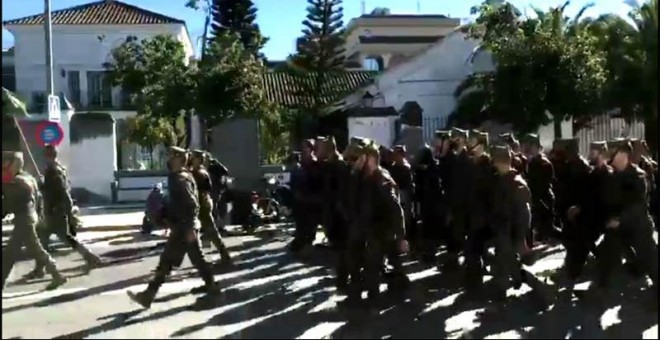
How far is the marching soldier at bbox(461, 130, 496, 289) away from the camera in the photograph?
941 cm

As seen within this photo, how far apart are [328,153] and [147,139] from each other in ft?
61.9

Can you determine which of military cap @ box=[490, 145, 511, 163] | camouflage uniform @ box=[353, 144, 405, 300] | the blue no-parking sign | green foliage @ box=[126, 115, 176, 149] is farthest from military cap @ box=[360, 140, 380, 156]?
green foliage @ box=[126, 115, 176, 149]

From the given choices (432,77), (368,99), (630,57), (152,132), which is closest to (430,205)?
(630,57)

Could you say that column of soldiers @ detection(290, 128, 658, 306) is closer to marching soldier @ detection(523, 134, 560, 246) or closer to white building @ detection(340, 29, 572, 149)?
marching soldier @ detection(523, 134, 560, 246)

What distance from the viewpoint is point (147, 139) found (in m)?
29.6

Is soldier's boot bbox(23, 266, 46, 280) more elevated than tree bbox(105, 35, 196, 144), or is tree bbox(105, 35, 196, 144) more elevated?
tree bbox(105, 35, 196, 144)

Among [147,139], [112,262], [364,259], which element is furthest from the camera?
[147,139]

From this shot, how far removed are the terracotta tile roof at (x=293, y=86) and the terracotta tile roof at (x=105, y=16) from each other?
8.54 metres

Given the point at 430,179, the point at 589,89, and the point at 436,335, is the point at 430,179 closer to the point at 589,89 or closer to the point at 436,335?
the point at 436,335

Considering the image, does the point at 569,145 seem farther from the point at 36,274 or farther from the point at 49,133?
the point at 49,133

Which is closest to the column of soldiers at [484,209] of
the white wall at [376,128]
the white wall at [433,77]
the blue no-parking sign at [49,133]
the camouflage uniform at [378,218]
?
the camouflage uniform at [378,218]

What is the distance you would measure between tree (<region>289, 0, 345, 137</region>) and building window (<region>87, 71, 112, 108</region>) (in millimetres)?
8791

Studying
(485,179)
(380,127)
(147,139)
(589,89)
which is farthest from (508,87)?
(485,179)

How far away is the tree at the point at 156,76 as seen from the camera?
28391 millimetres
